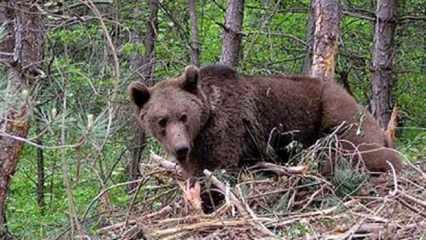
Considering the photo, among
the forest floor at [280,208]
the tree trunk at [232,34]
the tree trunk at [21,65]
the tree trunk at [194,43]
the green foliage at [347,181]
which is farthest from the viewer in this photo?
the tree trunk at [194,43]

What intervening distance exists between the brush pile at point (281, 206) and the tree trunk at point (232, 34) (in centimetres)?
317

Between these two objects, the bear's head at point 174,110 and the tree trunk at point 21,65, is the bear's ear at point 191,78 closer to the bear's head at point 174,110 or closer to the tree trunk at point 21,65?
the bear's head at point 174,110

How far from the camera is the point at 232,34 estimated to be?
402 inches

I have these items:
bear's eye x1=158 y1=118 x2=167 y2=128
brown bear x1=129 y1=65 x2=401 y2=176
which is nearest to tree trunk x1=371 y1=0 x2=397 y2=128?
brown bear x1=129 y1=65 x2=401 y2=176

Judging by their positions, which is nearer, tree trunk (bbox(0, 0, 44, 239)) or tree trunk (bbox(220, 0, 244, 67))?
tree trunk (bbox(0, 0, 44, 239))

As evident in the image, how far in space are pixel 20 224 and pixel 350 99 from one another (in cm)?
506

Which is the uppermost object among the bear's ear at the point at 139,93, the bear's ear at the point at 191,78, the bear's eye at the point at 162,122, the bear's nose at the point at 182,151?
the bear's ear at the point at 191,78

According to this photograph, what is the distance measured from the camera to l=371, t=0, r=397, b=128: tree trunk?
1177cm

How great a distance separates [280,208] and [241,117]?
1141 mm

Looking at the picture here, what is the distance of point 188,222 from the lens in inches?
234

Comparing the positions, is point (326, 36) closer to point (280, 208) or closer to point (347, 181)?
point (347, 181)

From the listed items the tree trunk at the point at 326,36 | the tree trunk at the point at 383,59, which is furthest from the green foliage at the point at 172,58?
the tree trunk at the point at 326,36

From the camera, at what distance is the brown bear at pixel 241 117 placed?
6809 millimetres

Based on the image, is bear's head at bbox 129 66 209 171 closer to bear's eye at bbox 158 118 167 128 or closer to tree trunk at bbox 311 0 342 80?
bear's eye at bbox 158 118 167 128
